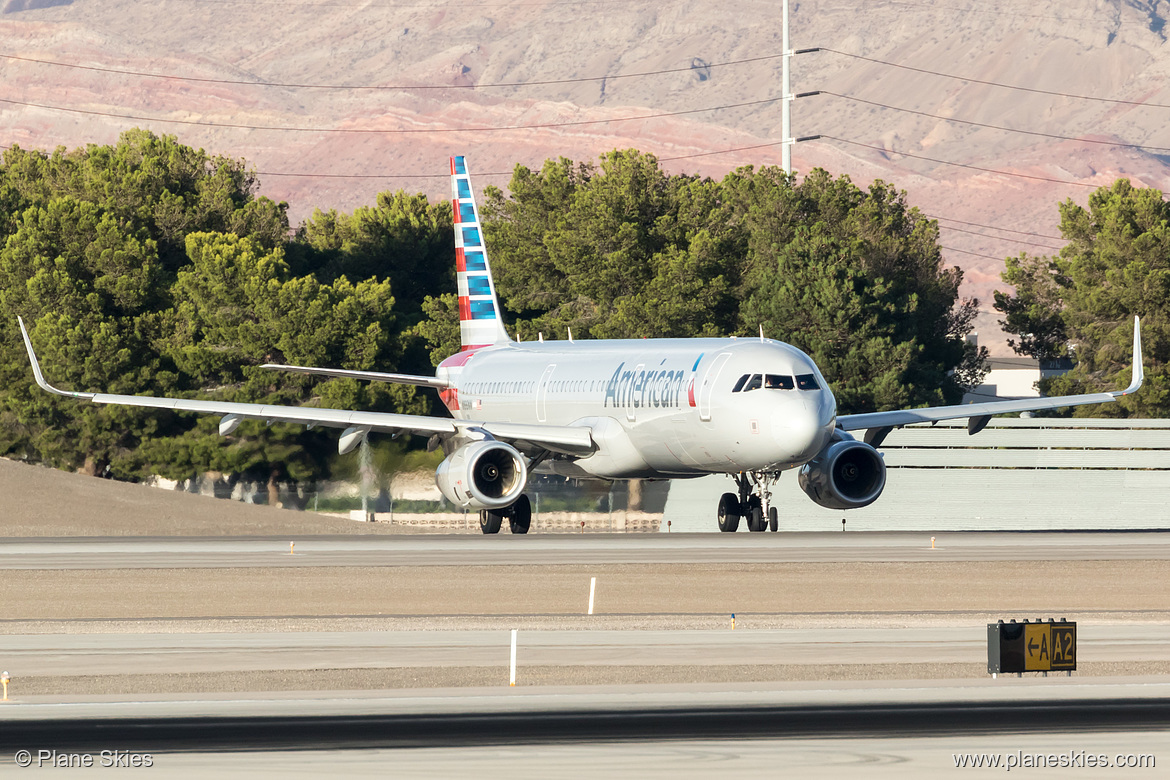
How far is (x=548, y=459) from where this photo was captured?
46.2 meters

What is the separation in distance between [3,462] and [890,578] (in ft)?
113

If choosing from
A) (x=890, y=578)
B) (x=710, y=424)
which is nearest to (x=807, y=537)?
(x=710, y=424)

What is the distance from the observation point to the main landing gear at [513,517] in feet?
149

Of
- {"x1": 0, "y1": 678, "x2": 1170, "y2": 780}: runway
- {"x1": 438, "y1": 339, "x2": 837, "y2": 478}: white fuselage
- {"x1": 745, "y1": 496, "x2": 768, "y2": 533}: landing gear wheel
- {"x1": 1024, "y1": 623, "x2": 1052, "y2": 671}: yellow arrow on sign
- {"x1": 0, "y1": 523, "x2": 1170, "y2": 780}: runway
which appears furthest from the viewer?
{"x1": 745, "y1": 496, "x2": 768, "y2": 533}: landing gear wheel

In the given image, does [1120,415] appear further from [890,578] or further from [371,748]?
[371,748]

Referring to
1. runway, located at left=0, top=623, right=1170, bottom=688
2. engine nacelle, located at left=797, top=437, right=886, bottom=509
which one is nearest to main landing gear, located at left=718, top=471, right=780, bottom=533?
engine nacelle, located at left=797, top=437, right=886, bottom=509

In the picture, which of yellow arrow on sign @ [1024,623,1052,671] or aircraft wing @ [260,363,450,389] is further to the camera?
aircraft wing @ [260,363,450,389]

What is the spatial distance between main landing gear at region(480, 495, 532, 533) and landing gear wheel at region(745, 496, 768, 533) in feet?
19.7

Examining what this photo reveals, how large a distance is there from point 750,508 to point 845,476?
3.24 metres

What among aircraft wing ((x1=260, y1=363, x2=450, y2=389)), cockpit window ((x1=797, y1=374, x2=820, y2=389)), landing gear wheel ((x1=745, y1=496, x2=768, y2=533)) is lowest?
landing gear wheel ((x1=745, y1=496, x2=768, y2=533))

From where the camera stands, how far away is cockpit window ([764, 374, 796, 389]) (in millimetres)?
37969

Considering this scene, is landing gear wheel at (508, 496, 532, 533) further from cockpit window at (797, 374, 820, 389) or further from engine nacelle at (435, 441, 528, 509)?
cockpit window at (797, 374, 820, 389)

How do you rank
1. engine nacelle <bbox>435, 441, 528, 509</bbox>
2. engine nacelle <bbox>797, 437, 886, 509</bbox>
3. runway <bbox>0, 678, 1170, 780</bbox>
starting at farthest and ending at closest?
engine nacelle <bbox>435, 441, 528, 509</bbox> < engine nacelle <bbox>797, 437, 886, 509</bbox> < runway <bbox>0, 678, 1170, 780</bbox>

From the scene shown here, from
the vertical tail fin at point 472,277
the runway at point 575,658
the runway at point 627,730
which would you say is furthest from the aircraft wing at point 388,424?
the runway at point 627,730
